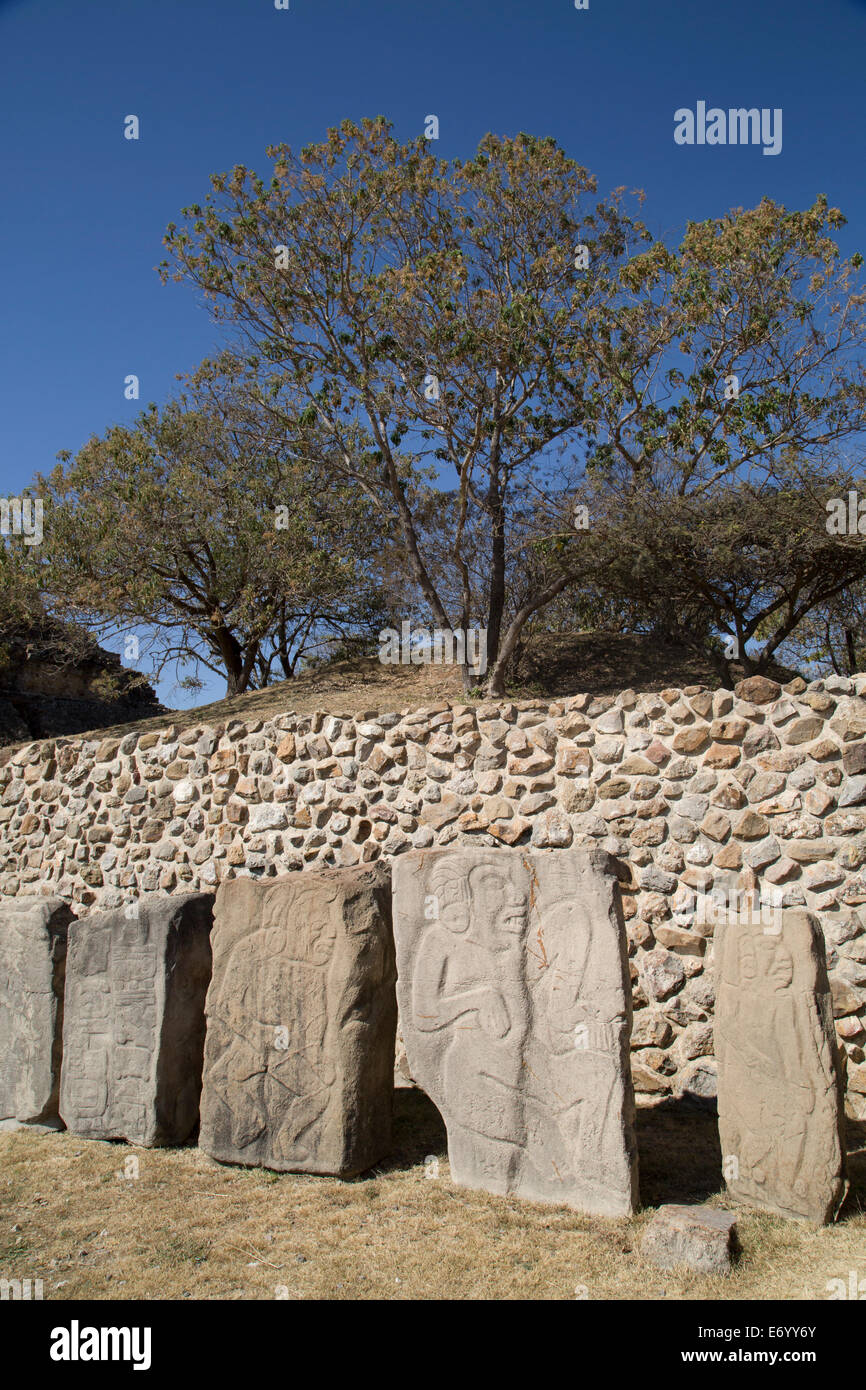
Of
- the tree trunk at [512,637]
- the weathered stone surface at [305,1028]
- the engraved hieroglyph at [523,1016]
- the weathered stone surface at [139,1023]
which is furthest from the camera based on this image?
the tree trunk at [512,637]

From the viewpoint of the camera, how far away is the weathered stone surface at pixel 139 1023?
17.1 ft

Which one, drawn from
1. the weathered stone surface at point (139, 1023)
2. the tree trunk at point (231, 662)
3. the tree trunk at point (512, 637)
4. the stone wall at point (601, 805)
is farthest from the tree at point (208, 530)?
the weathered stone surface at point (139, 1023)

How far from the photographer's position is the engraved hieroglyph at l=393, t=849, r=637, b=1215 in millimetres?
4086

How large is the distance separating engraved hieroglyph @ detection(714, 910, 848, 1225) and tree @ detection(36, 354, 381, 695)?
11.0 m

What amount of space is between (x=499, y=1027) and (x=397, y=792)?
284 cm

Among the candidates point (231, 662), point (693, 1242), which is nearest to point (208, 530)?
point (231, 662)

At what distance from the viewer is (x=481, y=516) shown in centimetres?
1490

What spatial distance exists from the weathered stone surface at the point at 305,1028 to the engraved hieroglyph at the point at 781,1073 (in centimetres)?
172

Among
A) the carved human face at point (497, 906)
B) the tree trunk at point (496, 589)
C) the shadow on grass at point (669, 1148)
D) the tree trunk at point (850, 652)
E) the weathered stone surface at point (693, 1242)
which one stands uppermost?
the tree trunk at point (496, 589)

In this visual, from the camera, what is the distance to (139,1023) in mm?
5293

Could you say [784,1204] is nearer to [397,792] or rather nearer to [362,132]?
[397,792]

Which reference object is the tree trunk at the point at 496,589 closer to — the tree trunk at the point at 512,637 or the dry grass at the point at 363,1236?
the tree trunk at the point at 512,637

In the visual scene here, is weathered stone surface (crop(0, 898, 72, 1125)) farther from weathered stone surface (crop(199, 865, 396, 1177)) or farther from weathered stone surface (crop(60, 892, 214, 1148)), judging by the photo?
weathered stone surface (crop(199, 865, 396, 1177))

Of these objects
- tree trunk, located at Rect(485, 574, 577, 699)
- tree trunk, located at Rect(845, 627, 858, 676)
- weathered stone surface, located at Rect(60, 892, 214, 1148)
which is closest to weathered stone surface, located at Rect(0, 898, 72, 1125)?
weathered stone surface, located at Rect(60, 892, 214, 1148)
